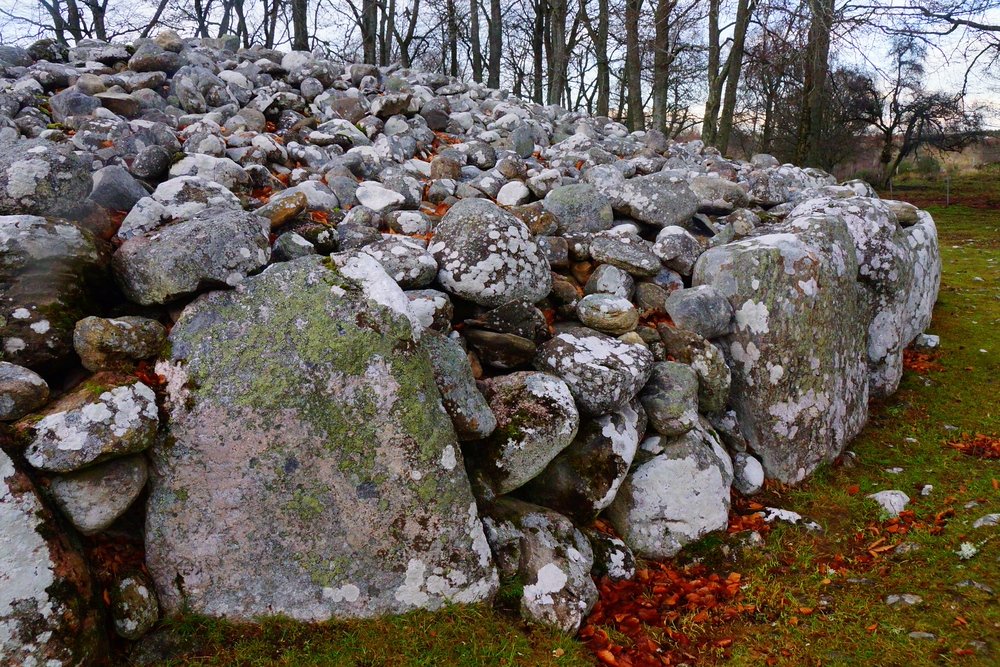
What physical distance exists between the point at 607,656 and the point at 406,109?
8.44 metres

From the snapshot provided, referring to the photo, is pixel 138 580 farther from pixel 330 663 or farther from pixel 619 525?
pixel 619 525

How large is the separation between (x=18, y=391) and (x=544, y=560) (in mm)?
3156

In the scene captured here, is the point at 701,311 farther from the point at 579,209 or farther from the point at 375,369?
the point at 375,369

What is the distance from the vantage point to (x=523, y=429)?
4.22 metres

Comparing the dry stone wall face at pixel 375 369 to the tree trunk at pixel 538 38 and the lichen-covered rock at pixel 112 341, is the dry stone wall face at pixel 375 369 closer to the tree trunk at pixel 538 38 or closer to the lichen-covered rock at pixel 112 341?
the lichen-covered rock at pixel 112 341

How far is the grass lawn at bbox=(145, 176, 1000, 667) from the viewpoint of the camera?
11.4 ft

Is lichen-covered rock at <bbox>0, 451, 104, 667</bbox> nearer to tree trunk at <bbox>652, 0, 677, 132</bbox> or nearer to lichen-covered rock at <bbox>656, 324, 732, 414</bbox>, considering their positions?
lichen-covered rock at <bbox>656, 324, 732, 414</bbox>

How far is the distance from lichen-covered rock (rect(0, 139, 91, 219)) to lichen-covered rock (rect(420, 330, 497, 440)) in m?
2.53

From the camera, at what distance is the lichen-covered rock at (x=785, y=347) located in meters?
5.74

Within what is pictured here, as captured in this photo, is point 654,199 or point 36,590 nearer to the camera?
point 36,590

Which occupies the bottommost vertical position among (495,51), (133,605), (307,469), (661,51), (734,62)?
(133,605)

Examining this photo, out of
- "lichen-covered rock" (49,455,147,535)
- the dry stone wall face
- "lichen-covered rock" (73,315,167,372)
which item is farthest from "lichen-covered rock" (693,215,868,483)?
"lichen-covered rock" (49,455,147,535)

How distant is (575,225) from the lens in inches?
258

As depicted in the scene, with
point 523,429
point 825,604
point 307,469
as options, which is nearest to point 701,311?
point 523,429
